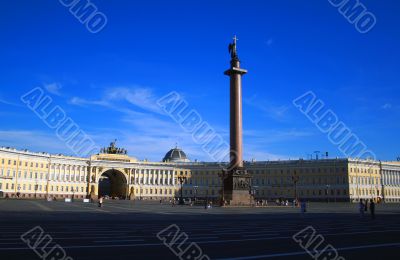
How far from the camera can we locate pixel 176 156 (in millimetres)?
172000

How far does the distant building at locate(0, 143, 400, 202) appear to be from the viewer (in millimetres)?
117125

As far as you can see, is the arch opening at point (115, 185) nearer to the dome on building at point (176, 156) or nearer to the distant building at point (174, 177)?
the distant building at point (174, 177)

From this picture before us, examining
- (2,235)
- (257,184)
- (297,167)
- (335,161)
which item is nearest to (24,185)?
(257,184)

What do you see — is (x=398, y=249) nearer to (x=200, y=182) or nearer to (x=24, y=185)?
(x=24, y=185)

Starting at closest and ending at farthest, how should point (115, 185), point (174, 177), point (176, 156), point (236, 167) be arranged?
point (236, 167), point (174, 177), point (115, 185), point (176, 156)

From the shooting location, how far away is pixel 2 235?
16141mm

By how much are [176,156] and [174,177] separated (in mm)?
22469

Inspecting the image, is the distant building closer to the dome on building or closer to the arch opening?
the arch opening

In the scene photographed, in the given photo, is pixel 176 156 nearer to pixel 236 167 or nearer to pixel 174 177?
pixel 174 177

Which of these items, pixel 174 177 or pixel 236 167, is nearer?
pixel 236 167

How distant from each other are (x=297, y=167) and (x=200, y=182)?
117 ft

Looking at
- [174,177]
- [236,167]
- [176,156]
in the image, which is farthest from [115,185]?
[236,167]

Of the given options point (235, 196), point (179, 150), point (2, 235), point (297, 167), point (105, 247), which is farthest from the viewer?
point (179, 150)

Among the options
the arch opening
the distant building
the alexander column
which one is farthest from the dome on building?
the alexander column
